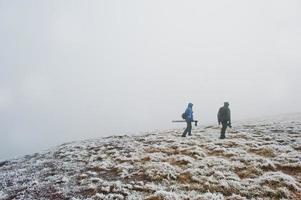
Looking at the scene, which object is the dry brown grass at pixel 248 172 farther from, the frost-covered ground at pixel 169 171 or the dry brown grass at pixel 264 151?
the dry brown grass at pixel 264 151

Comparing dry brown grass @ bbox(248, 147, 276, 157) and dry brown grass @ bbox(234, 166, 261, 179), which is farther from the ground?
dry brown grass @ bbox(248, 147, 276, 157)

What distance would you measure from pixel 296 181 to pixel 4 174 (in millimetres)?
19699

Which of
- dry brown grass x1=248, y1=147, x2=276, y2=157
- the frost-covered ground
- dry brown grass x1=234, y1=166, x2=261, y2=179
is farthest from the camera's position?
dry brown grass x1=248, y1=147, x2=276, y2=157

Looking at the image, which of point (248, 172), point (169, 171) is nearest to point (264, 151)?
point (248, 172)

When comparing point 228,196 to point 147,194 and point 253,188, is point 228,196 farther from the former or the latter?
point 147,194

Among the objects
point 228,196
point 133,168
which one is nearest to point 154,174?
point 133,168

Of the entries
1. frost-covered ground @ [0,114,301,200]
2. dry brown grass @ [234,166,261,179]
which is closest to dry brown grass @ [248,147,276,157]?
frost-covered ground @ [0,114,301,200]

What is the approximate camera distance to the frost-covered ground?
16078 millimetres

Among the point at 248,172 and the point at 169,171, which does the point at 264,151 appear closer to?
the point at 248,172

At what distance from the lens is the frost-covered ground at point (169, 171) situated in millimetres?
16078

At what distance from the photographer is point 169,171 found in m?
19.0

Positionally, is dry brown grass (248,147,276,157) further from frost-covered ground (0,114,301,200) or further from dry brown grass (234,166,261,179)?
dry brown grass (234,166,261,179)

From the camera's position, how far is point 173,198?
15.2 metres

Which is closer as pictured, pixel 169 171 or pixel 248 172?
pixel 248 172
